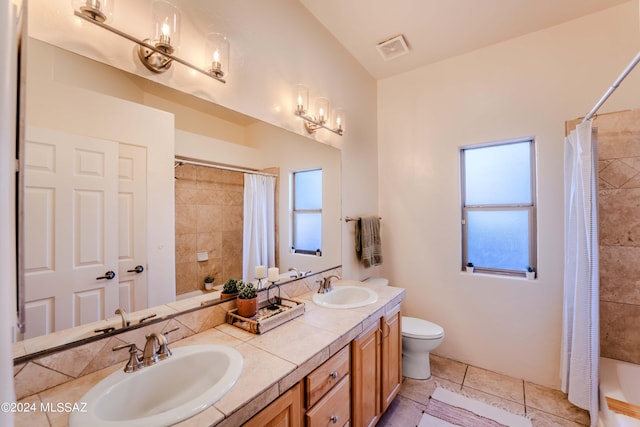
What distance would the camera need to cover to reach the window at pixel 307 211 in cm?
195

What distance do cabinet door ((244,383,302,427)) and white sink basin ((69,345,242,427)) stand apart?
14 cm

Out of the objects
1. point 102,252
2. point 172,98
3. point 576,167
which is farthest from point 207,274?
point 576,167

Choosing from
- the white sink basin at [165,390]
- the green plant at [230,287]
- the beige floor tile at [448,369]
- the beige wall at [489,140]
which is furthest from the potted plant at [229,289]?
the beige floor tile at [448,369]

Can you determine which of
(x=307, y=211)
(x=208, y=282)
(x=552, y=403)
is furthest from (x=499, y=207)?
(x=208, y=282)

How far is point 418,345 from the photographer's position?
2.12 metres

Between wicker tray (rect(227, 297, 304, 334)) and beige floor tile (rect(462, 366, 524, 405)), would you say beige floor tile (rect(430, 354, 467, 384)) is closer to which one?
beige floor tile (rect(462, 366, 524, 405))

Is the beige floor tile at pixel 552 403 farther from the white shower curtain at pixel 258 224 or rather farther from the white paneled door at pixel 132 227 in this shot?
the white paneled door at pixel 132 227

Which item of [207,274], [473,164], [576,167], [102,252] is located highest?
[473,164]

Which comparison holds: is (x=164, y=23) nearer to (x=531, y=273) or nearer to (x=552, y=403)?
(x=531, y=273)

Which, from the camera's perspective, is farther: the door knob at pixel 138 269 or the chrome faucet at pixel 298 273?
the chrome faucet at pixel 298 273

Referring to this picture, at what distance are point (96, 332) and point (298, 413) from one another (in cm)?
80

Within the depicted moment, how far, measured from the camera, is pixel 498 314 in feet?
7.39

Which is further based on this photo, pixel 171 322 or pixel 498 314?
pixel 498 314

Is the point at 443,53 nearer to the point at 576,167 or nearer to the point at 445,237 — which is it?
the point at 576,167
